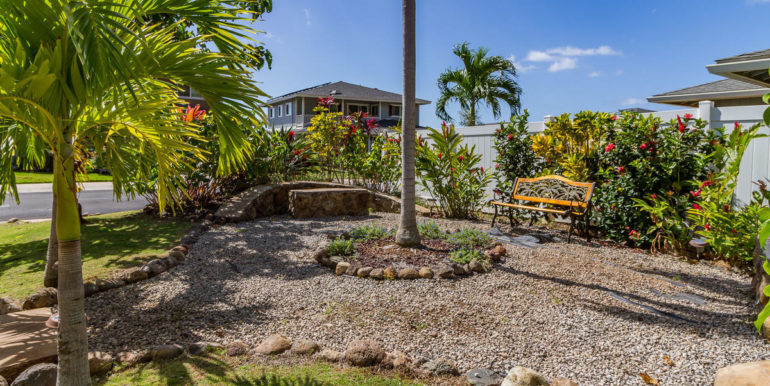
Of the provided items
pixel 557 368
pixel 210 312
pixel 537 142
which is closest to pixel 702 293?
pixel 557 368

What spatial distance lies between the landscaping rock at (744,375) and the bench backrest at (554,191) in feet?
12.1

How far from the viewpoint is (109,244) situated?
18.5 ft

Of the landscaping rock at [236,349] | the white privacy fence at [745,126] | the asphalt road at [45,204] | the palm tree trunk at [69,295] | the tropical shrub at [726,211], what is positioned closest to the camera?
the palm tree trunk at [69,295]

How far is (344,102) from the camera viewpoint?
27.9 metres

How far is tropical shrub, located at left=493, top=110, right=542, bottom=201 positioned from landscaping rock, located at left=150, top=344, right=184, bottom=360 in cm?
578

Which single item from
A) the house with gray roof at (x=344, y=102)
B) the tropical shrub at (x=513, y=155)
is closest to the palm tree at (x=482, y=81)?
the house with gray roof at (x=344, y=102)

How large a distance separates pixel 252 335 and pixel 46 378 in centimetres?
115

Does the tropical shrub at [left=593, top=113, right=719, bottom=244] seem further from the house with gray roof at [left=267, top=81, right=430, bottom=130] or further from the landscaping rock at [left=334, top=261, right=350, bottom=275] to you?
the house with gray roof at [left=267, top=81, right=430, bottom=130]

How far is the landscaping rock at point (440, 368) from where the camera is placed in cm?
249

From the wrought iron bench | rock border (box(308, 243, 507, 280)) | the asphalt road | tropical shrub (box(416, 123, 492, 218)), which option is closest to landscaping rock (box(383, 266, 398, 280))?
rock border (box(308, 243, 507, 280))

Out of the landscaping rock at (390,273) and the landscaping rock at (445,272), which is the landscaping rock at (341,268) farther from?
Answer: the landscaping rock at (445,272)

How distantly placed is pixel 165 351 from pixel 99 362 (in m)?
0.35

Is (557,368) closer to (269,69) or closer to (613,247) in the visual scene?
(613,247)

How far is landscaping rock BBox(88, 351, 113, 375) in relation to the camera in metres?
2.43
